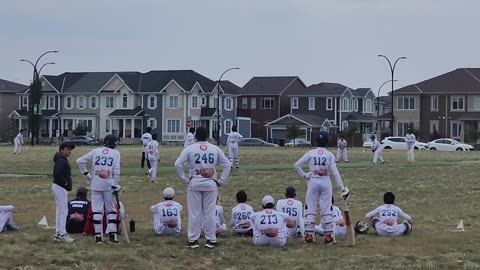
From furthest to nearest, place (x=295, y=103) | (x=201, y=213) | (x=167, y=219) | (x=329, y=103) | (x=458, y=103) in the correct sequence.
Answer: (x=295, y=103)
(x=329, y=103)
(x=458, y=103)
(x=167, y=219)
(x=201, y=213)

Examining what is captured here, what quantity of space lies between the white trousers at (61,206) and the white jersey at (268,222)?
3.18 meters

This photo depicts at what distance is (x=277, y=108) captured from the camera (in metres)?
109

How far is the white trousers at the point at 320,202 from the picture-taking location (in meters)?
14.7

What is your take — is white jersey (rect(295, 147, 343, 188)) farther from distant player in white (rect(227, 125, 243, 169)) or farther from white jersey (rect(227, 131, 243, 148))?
white jersey (rect(227, 131, 243, 148))

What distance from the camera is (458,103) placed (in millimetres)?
94125

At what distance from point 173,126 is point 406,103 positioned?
27.0 m

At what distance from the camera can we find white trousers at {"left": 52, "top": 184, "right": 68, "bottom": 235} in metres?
14.5

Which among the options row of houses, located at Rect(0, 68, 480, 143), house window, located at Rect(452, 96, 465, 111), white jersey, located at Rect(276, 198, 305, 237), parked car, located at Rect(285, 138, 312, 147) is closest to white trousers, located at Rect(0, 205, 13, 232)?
white jersey, located at Rect(276, 198, 305, 237)

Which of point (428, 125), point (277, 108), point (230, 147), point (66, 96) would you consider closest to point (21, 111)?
point (66, 96)

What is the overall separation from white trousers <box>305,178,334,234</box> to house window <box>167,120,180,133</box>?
86407 millimetres

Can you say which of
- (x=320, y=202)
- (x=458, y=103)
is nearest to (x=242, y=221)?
(x=320, y=202)

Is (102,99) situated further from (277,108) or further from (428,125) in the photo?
(428,125)

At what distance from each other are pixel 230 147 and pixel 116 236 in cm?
2138

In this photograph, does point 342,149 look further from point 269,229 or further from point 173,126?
point 173,126
